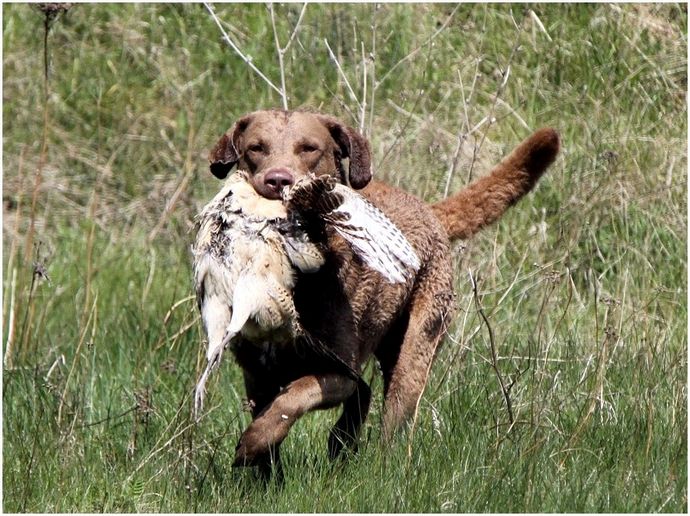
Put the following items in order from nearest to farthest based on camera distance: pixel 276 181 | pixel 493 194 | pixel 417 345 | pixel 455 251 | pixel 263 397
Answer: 1. pixel 276 181
2. pixel 263 397
3. pixel 417 345
4. pixel 493 194
5. pixel 455 251

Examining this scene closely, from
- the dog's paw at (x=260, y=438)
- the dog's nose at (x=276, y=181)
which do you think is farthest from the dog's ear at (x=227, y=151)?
the dog's paw at (x=260, y=438)

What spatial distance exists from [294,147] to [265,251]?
115 centimetres

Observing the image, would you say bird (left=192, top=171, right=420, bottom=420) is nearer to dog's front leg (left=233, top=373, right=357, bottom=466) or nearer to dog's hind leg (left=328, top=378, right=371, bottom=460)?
dog's front leg (left=233, top=373, right=357, bottom=466)

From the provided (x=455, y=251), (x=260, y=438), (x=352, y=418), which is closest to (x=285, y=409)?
(x=260, y=438)

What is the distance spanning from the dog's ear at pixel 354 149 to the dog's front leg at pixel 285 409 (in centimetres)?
105

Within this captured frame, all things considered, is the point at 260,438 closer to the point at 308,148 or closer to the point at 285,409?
the point at 285,409

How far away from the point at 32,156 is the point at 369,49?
2867 millimetres

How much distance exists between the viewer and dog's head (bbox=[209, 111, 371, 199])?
229 inches

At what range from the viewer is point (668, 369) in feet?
20.5

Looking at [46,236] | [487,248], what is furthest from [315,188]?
[46,236]

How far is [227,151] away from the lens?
6.07 meters

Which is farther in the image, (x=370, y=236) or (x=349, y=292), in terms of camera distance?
(x=349, y=292)

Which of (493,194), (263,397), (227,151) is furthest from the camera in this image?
(493,194)

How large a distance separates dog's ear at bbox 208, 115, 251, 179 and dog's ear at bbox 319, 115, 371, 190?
1.16 ft
